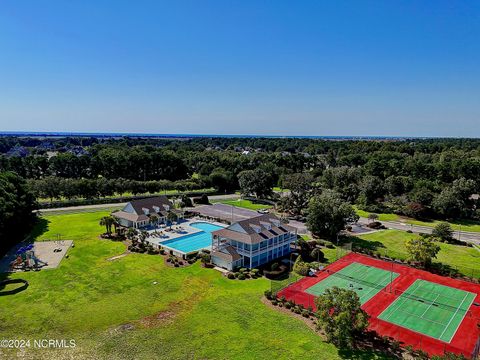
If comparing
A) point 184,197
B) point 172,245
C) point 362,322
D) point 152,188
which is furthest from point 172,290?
point 152,188

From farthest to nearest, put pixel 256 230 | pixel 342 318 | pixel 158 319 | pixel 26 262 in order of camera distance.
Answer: pixel 256 230, pixel 26 262, pixel 158 319, pixel 342 318

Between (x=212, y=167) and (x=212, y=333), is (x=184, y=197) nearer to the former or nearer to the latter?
(x=212, y=167)

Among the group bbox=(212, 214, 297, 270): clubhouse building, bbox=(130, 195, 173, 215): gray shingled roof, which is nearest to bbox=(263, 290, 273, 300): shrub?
bbox=(212, 214, 297, 270): clubhouse building

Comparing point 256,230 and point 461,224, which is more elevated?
point 256,230

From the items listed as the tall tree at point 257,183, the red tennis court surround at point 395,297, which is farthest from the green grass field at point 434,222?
the red tennis court surround at point 395,297

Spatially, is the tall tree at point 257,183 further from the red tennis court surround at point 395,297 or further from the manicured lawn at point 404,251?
the red tennis court surround at point 395,297

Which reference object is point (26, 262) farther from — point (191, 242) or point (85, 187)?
point (85, 187)

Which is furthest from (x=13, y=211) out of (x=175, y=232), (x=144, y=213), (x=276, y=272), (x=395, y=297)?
(x=395, y=297)
